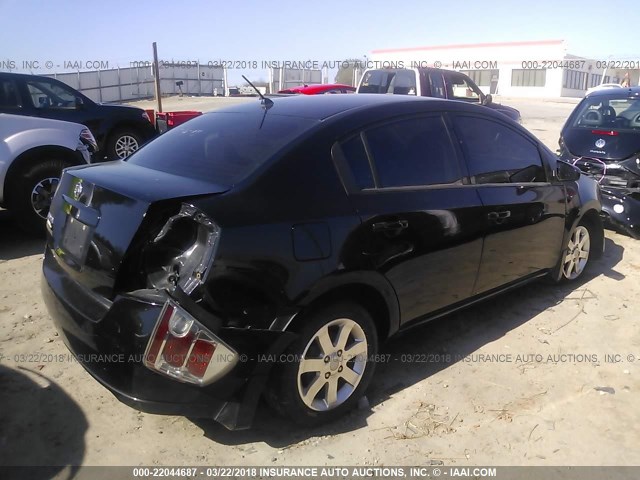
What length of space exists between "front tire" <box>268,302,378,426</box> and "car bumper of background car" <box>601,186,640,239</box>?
4.40 m

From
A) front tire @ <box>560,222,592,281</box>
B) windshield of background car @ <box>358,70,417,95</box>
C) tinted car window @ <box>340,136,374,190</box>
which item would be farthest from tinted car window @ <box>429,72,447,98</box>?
tinted car window @ <box>340,136,374,190</box>

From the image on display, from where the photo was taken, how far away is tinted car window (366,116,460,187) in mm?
3125

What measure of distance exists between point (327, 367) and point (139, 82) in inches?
1347

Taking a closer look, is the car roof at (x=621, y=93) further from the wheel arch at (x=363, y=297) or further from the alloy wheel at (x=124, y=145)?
the alloy wheel at (x=124, y=145)

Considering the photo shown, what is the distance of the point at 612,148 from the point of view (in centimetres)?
665

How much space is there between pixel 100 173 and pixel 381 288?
5.53 feet

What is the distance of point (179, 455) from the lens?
2699 millimetres

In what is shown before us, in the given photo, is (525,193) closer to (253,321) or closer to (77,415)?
(253,321)

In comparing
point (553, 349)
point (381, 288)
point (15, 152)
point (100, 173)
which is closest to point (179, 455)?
point (381, 288)

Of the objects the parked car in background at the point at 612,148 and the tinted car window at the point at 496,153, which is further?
the parked car in background at the point at 612,148

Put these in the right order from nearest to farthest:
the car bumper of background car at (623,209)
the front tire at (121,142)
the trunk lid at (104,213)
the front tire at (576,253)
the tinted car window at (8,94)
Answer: the trunk lid at (104,213)
the front tire at (576,253)
the car bumper of background car at (623,209)
the tinted car window at (8,94)
the front tire at (121,142)

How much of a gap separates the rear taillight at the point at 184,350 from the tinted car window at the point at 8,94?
6.97 metres

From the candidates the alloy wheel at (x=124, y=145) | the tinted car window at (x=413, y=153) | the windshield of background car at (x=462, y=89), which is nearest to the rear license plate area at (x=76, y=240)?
the tinted car window at (x=413, y=153)

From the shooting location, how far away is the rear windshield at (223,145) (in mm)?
2818
